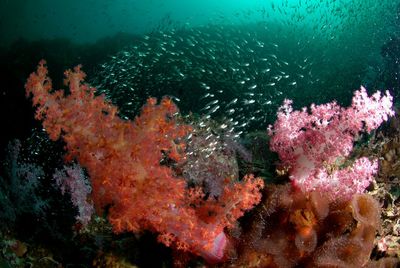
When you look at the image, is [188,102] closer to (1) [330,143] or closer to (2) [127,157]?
(1) [330,143]

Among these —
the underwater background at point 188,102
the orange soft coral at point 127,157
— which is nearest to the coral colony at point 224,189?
the orange soft coral at point 127,157

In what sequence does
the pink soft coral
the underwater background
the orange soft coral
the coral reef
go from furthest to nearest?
1. the underwater background
2. the pink soft coral
3. the coral reef
4. the orange soft coral

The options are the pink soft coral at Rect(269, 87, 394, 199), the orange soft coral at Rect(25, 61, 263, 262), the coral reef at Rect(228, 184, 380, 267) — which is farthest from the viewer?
the pink soft coral at Rect(269, 87, 394, 199)

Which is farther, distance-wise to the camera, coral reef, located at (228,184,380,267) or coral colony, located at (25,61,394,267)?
coral reef, located at (228,184,380,267)

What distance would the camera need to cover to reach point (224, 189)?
11.0 ft

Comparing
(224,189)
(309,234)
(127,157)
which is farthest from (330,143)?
(127,157)

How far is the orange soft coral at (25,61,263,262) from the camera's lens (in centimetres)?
267

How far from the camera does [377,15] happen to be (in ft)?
62.1

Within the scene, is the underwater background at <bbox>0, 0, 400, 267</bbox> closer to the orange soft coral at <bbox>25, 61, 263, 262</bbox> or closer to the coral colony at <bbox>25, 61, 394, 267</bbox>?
the coral colony at <bbox>25, 61, 394, 267</bbox>

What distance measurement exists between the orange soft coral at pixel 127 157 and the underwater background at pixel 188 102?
1.69 ft

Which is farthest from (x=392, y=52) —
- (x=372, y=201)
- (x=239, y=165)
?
(x=372, y=201)

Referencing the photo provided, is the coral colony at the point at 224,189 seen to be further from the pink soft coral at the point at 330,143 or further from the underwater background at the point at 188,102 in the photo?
the underwater background at the point at 188,102

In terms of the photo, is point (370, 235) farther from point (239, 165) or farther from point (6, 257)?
point (6, 257)

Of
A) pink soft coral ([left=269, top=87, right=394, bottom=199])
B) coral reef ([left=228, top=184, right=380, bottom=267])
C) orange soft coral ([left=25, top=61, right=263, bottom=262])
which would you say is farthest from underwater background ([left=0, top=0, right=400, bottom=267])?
pink soft coral ([left=269, top=87, right=394, bottom=199])
